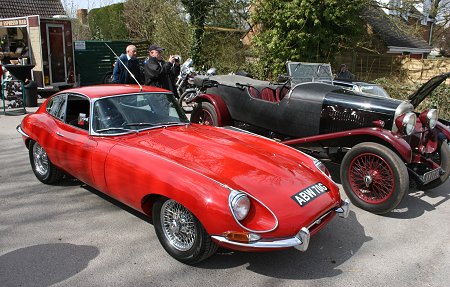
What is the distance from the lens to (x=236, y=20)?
58.3ft

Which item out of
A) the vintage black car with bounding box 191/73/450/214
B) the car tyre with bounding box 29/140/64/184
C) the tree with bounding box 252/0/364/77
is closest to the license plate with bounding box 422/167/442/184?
the vintage black car with bounding box 191/73/450/214

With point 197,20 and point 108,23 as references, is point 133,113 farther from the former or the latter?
point 108,23

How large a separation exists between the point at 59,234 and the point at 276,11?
11.6 meters

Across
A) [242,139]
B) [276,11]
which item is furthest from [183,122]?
[276,11]

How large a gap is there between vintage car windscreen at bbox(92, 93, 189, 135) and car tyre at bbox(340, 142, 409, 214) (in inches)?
84.1

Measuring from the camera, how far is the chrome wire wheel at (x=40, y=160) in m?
5.14

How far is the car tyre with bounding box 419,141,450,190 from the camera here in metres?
5.32

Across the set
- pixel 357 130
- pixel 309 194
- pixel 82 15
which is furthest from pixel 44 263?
pixel 82 15

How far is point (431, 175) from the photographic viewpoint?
4.84 m

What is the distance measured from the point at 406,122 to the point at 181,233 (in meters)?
3.07

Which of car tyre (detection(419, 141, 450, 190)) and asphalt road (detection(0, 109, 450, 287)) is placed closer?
asphalt road (detection(0, 109, 450, 287))

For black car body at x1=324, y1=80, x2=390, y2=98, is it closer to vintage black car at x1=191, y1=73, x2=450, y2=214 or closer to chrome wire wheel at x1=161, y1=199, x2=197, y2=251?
vintage black car at x1=191, y1=73, x2=450, y2=214

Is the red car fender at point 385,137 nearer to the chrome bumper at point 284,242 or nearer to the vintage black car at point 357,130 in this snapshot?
the vintage black car at point 357,130

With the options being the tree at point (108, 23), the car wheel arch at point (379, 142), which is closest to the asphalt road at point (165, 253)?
the car wheel arch at point (379, 142)
